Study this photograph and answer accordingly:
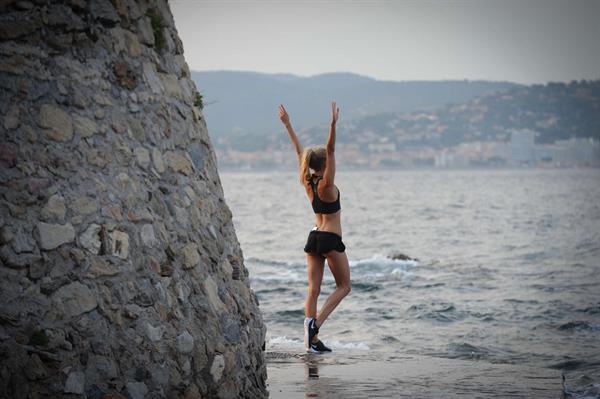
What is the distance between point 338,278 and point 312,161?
1.27 metres

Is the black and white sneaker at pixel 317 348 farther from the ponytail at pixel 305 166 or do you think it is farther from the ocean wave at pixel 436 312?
the ocean wave at pixel 436 312

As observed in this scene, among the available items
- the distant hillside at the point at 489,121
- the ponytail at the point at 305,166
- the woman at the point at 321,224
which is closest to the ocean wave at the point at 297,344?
the woman at the point at 321,224

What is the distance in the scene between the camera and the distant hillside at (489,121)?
172m

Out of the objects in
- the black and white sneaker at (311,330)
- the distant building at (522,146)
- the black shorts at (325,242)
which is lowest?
the distant building at (522,146)

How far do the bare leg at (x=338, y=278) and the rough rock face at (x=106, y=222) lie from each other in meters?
3.06

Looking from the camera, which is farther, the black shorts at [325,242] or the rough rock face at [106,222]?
the black shorts at [325,242]

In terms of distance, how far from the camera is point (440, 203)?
7175cm

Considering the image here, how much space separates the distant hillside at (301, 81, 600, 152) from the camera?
17175cm

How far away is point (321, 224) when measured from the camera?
389 inches

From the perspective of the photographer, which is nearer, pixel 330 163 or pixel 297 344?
pixel 330 163

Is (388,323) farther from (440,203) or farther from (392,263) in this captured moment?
(440,203)

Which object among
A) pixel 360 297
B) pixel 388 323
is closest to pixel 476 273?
pixel 360 297

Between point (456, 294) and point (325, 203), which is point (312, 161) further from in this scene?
point (456, 294)

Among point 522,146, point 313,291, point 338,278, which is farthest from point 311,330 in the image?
point 522,146
